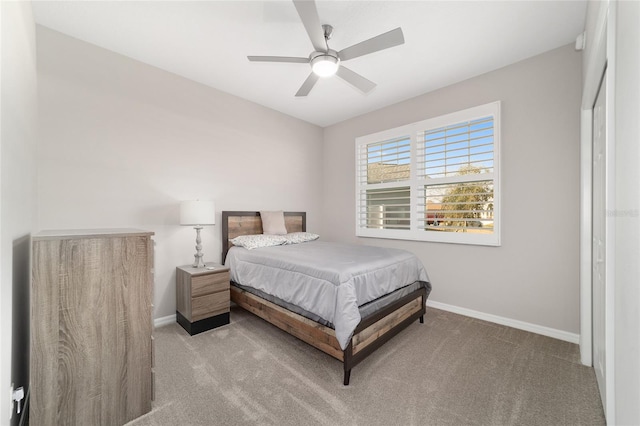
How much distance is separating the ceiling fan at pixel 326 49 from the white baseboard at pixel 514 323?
9.02 feet

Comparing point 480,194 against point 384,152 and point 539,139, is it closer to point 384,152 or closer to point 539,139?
point 539,139

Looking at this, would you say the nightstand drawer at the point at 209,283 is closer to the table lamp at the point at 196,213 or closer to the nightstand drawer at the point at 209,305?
the nightstand drawer at the point at 209,305

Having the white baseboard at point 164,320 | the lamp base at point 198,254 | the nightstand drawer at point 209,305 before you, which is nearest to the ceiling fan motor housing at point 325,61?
the lamp base at point 198,254

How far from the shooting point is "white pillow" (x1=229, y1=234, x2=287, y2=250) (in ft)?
10.3

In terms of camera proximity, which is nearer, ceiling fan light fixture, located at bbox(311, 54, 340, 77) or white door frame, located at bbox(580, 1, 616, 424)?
white door frame, located at bbox(580, 1, 616, 424)

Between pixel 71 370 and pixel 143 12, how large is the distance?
2.54 metres

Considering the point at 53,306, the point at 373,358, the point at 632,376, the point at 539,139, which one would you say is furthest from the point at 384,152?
the point at 53,306

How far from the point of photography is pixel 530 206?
8.86 ft

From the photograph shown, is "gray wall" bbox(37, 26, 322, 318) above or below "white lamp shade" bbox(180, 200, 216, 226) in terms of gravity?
above

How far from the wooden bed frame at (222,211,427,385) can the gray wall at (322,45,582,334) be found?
2.60 feet

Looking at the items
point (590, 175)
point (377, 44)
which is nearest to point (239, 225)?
point (377, 44)

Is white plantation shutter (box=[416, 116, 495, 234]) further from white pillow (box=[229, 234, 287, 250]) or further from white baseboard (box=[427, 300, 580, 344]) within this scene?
white pillow (box=[229, 234, 287, 250])

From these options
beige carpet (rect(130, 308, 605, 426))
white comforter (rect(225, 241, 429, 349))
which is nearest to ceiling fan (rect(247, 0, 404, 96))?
white comforter (rect(225, 241, 429, 349))

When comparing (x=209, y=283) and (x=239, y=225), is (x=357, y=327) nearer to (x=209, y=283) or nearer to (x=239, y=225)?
(x=209, y=283)
